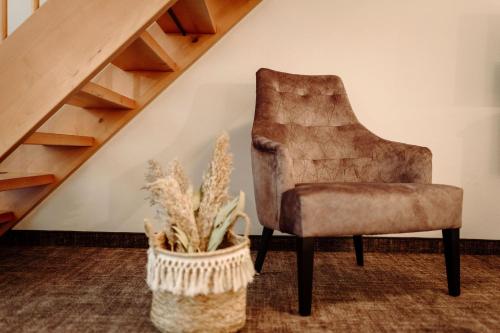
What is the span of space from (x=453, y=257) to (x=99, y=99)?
1.70 meters

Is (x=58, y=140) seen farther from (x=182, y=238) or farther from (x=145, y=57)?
(x=182, y=238)

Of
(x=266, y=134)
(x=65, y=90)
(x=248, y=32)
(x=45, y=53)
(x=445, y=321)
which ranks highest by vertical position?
(x=248, y=32)

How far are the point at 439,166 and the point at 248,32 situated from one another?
1.41m

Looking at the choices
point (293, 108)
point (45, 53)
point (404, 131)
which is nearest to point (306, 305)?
point (293, 108)

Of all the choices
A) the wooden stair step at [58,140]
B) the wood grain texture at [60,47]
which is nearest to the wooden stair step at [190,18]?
the wood grain texture at [60,47]

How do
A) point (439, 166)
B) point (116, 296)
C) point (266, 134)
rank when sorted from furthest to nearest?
1. point (439, 166)
2. point (266, 134)
3. point (116, 296)

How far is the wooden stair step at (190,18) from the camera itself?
2101mm

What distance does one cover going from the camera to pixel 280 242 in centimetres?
263

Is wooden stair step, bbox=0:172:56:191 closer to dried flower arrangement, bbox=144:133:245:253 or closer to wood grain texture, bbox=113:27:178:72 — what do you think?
wood grain texture, bbox=113:27:178:72

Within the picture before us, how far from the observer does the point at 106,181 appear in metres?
2.68

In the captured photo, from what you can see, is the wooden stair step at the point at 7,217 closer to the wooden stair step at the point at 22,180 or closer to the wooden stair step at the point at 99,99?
the wooden stair step at the point at 22,180

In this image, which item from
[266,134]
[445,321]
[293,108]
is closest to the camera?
[445,321]

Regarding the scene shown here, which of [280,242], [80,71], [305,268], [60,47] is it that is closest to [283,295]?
[305,268]

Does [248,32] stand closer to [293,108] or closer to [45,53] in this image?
[293,108]
